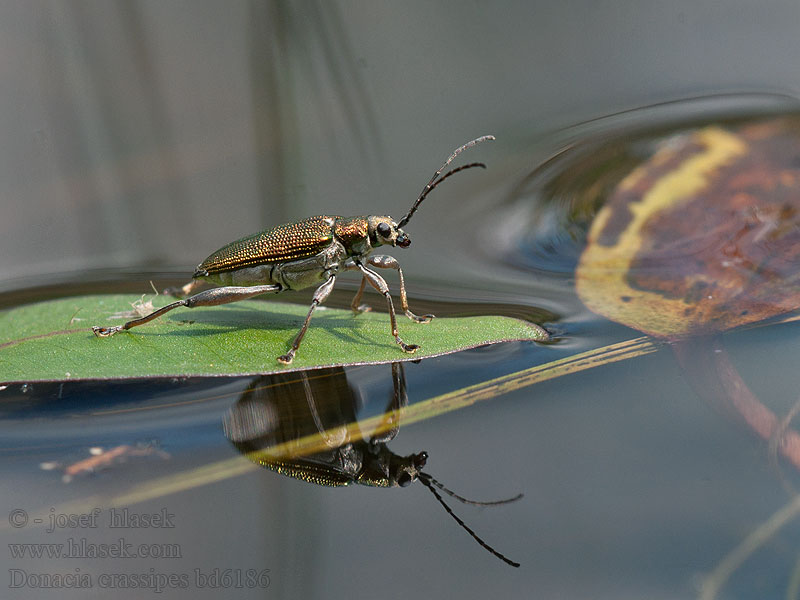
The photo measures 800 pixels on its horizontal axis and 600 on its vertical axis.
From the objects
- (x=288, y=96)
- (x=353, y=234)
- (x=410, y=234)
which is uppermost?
(x=288, y=96)

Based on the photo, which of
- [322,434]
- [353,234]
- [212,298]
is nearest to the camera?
[322,434]

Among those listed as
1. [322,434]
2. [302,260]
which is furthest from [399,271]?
[322,434]

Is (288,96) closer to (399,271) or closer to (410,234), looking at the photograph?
(410,234)

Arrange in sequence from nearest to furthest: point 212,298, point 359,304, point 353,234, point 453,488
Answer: point 453,488, point 212,298, point 353,234, point 359,304

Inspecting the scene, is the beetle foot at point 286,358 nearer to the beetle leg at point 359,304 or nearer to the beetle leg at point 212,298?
the beetle leg at point 212,298

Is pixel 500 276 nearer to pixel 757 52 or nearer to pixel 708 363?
pixel 708 363

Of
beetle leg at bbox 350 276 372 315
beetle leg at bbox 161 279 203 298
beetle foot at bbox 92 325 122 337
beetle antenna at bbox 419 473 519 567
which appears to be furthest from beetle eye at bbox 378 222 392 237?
beetle antenna at bbox 419 473 519 567

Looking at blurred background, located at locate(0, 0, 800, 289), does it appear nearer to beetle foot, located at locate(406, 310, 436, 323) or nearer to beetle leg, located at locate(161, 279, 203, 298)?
beetle leg, located at locate(161, 279, 203, 298)
